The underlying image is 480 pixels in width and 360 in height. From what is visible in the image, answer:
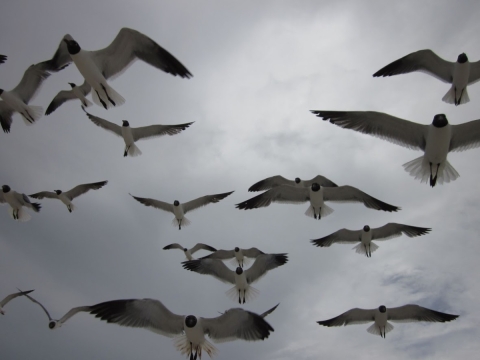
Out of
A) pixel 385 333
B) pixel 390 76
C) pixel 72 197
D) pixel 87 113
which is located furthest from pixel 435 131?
pixel 72 197

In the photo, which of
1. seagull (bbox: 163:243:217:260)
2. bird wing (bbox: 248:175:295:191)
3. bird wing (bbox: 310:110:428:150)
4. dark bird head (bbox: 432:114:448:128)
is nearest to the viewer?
dark bird head (bbox: 432:114:448:128)

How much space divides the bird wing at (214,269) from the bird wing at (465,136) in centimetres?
567

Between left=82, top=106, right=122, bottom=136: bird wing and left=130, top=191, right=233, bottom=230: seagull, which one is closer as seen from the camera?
left=82, top=106, right=122, bottom=136: bird wing

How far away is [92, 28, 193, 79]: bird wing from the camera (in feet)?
27.4

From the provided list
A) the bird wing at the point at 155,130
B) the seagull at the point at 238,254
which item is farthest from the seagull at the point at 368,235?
the bird wing at the point at 155,130

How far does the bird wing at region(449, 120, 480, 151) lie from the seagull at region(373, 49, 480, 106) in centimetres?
104

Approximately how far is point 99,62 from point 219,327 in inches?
213

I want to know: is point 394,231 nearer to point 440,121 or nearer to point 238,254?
point 238,254

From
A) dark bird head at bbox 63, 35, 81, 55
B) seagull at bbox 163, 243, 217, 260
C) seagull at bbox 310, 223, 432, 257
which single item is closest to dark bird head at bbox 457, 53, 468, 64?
seagull at bbox 310, 223, 432, 257

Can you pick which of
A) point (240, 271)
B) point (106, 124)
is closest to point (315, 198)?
point (240, 271)

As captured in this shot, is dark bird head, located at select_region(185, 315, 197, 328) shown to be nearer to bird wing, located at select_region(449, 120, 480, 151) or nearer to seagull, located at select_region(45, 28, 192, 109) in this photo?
seagull, located at select_region(45, 28, 192, 109)

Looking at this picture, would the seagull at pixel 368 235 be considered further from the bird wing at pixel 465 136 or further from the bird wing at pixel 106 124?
the bird wing at pixel 106 124

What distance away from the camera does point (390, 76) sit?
1053 cm

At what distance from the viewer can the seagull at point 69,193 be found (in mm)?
14336
